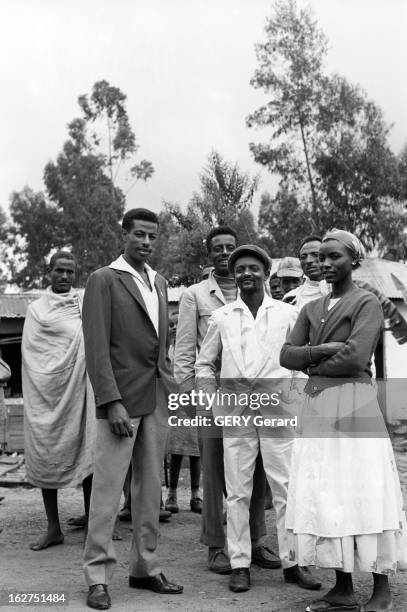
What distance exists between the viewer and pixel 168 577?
4.44m

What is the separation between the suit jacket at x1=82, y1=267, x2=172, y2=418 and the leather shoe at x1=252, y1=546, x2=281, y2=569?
122 centimetres

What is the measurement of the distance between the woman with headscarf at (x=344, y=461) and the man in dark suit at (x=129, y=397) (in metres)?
0.80

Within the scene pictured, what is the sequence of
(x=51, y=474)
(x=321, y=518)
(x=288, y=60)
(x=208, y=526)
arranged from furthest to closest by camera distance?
(x=288, y=60)
(x=51, y=474)
(x=208, y=526)
(x=321, y=518)

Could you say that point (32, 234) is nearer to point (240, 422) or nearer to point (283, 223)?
point (283, 223)

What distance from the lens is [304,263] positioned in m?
5.81

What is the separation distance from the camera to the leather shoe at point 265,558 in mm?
4555

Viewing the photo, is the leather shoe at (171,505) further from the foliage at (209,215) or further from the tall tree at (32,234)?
the tall tree at (32,234)

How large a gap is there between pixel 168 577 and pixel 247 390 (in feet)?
4.01

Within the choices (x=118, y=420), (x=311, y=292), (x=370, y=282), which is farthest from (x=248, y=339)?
(x=370, y=282)

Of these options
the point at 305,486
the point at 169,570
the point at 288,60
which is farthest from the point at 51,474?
the point at 288,60

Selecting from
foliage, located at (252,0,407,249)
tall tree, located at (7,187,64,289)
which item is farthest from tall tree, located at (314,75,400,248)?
tall tree, located at (7,187,64,289)

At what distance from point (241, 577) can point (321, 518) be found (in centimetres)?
77

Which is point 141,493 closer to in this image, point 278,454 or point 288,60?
point 278,454

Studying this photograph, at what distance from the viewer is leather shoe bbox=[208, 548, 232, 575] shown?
4492 mm
